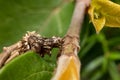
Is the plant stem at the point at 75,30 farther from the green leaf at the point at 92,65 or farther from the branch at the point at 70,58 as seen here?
the green leaf at the point at 92,65

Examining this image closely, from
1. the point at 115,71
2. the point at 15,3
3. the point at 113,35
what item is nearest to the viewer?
the point at 15,3

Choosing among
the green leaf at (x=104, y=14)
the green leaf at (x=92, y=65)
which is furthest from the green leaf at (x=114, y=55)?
the green leaf at (x=104, y=14)

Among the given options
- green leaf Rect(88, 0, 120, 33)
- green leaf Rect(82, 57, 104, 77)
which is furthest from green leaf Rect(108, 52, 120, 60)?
green leaf Rect(88, 0, 120, 33)

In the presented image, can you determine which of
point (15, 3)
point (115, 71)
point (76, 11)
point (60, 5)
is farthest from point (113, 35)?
point (76, 11)

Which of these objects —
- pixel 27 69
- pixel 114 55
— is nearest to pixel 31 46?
pixel 27 69

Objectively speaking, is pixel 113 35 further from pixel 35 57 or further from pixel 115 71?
pixel 35 57
